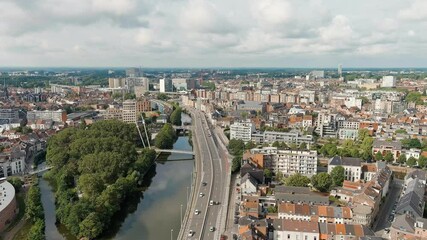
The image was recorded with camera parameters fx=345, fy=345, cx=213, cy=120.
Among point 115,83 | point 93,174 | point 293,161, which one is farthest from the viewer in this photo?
point 115,83

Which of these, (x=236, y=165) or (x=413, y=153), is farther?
(x=413, y=153)

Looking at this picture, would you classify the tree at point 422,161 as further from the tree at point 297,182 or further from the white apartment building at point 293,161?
the tree at point 297,182

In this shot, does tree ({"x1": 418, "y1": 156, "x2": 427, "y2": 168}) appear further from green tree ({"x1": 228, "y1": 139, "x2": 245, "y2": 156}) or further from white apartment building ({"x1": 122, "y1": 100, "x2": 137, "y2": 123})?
white apartment building ({"x1": 122, "y1": 100, "x2": 137, "y2": 123})

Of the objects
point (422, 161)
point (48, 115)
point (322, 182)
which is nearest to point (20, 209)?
point (322, 182)

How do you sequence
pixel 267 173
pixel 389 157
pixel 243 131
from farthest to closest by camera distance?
pixel 243 131
pixel 389 157
pixel 267 173

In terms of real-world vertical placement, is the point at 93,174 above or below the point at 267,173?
above

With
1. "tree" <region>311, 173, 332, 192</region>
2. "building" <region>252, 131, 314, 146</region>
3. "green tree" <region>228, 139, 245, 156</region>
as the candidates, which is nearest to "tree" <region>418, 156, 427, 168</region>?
"tree" <region>311, 173, 332, 192</region>

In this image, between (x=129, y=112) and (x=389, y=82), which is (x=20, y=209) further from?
(x=389, y=82)
